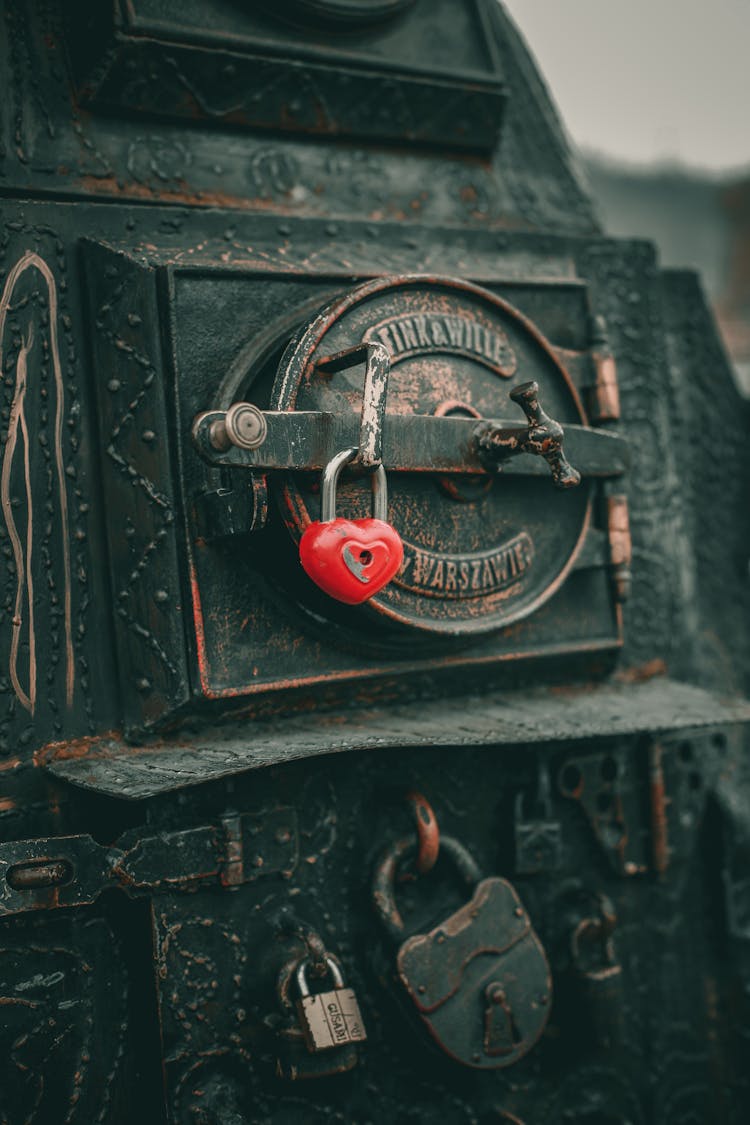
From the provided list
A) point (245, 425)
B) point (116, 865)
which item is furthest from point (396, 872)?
point (245, 425)

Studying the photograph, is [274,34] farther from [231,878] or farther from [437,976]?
[437,976]

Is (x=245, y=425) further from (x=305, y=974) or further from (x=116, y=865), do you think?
(x=305, y=974)

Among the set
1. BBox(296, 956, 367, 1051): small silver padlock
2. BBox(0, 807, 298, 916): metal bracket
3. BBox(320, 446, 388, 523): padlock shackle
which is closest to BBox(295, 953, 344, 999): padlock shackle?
BBox(296, 956, 367, 1051): small silver padlock

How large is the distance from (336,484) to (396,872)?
0.63m

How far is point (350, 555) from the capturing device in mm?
1318

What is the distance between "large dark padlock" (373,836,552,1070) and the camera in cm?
Answer: 157

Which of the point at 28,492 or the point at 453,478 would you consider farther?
the point at 453,478

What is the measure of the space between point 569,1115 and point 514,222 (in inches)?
60.2

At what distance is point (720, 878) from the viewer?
6.61ft

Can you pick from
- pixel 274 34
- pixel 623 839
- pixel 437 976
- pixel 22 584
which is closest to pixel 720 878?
pixel 623 839

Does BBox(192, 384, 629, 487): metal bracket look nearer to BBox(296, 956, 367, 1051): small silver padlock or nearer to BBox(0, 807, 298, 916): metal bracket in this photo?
BBox(0, 807, 298, 916): metal bracket

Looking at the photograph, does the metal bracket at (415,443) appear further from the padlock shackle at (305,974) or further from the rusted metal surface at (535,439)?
the padlock shackle at (305,974)

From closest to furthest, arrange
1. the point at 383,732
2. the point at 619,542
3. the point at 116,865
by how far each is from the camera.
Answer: the point at 116,865 → the point at 383,732 → the point at 619,542

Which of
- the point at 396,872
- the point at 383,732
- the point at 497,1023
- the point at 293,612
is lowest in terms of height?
the point at 497,1023
